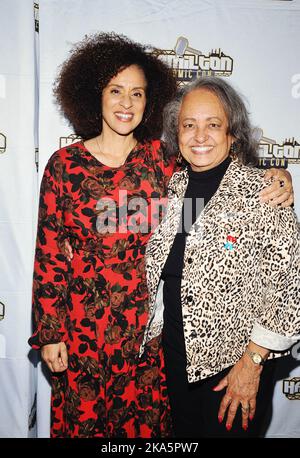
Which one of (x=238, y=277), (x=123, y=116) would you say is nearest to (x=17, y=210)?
(x=123, y=116)

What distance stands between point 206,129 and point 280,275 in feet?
1.88

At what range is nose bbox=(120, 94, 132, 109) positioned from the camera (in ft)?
5.37

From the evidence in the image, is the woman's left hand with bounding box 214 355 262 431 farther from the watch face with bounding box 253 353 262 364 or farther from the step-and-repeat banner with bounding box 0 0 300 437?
the step-and-repeat banner with bounding box 0 0 300 437

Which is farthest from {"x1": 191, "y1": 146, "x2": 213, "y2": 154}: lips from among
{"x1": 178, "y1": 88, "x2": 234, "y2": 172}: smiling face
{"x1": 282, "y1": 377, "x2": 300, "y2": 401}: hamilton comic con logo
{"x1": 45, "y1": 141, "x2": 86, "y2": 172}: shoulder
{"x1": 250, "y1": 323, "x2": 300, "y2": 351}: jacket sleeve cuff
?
{"x1": 282, "y1": 377, "x2": 300, "y2": 401}: hamilton comic con logo

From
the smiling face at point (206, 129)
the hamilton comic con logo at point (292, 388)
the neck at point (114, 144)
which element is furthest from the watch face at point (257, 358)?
the hamilton comic con logo at point (292, 388)

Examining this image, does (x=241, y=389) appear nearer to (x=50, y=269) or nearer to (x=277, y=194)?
(x=277, y=194)

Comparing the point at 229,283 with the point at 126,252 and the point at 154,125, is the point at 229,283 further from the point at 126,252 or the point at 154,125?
the point at 154,125

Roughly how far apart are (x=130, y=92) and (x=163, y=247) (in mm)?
685

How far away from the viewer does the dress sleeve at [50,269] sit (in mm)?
1612

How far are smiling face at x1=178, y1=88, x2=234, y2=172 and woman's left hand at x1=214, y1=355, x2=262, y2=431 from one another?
717 mm

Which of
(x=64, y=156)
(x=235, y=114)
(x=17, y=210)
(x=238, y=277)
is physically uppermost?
(x=235, y=114)

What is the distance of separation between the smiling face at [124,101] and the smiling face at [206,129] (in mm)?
285

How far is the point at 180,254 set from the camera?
A: 144 centimetres

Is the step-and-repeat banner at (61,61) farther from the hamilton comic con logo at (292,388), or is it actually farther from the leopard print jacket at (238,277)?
the hamilton comic con logo at (292,388)
